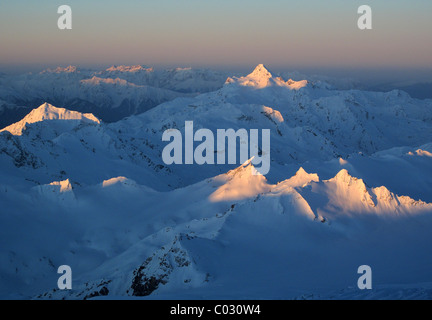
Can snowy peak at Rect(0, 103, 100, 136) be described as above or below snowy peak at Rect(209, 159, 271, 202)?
above

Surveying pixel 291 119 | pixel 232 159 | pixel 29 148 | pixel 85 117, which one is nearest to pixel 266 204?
pixel 29 148

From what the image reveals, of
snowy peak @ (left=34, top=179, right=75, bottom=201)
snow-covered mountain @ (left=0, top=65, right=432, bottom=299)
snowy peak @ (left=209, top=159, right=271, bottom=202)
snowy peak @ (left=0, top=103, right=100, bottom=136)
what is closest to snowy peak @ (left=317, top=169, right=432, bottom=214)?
snow-covered mountain @ (left=0, top=65, right=432, bottom=299)

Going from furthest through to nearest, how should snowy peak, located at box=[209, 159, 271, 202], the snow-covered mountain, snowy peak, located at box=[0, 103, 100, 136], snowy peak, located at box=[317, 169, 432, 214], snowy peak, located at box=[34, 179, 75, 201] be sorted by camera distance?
snowy peak, located at box=[0, 103, 100, 136]
snowy peak, located at box=[34, 179, 75, 201]
snowy peak, located at box=[209, 159, 271, 202]
snowy peak, located at box=[317, 169, 432, 214]
the snow-covered mountain

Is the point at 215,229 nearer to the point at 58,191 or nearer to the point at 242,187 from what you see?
the point at 242,187

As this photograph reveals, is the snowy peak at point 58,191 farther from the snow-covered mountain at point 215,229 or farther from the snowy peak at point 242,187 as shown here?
the snowy peak at point 242,187

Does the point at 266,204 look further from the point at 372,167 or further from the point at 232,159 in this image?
the point at 232,159

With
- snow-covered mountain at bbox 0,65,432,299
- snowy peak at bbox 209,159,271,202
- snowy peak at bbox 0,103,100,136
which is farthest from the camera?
snowy peak at bbox 0,103,100,136

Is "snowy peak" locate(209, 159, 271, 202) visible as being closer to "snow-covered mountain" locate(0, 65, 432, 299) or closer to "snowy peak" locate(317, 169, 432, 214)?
"snow-covered mountain" locate(0, 65, 432, 299)

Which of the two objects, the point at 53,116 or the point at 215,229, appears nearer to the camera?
the point at 215,229

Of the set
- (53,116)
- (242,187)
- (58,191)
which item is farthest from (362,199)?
(53,116)

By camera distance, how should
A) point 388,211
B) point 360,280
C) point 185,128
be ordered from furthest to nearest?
1. point 185,128
2. point 388,211
3. point 360,280
